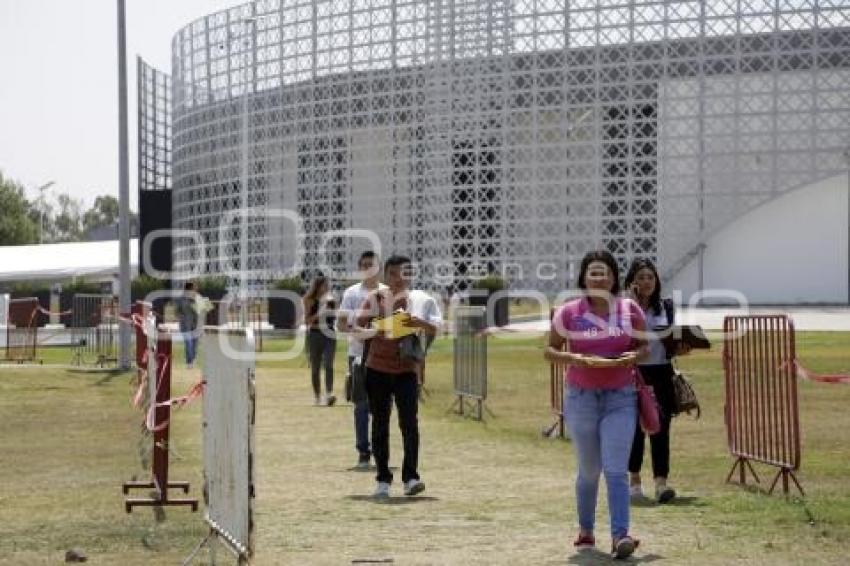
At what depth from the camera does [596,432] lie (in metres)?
8.18

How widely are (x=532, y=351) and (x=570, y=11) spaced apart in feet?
93.2

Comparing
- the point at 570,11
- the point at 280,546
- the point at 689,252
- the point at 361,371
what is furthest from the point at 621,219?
the point at 280,546

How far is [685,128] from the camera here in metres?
56.4

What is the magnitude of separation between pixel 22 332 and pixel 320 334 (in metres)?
15.8

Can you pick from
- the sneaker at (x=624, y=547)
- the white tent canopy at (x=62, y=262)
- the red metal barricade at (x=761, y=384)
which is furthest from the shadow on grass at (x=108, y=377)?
the white tent canopy at (x=62, y=262)

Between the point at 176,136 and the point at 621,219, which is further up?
the point at 176,136

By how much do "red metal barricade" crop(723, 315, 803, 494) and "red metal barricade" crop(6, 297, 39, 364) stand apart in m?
20.9

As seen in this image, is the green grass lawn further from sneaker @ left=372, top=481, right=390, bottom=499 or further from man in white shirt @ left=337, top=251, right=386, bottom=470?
man in white shirt @ left=337, top=251, right=386, bottom=470

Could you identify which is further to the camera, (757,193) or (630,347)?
(757,193)

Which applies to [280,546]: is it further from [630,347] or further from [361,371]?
[361,371]

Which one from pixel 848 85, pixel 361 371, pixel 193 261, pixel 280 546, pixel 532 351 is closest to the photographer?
pixel 280 546

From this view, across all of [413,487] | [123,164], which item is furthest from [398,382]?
[123,164]

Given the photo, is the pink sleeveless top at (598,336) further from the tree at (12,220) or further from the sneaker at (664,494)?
the tree at (12,220)

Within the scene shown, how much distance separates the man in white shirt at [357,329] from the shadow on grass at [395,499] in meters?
0.99
